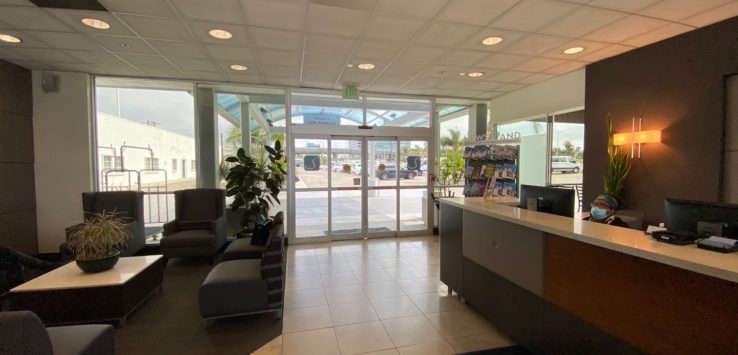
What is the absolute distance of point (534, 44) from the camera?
387cm

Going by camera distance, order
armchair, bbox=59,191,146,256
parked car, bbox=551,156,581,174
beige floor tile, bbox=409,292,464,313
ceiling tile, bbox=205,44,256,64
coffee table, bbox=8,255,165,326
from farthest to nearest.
A: parked car, bbox=551,156,581,174, armchair, bbox=59,191,146,256, ceiling tile, bbox=205,44,256,64, beige floor tile, bbox=409,292,464,313, coffee table, bbox=8,255,165,326

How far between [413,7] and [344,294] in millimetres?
3267

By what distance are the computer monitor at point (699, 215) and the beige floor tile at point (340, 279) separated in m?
3.17

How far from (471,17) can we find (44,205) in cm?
716

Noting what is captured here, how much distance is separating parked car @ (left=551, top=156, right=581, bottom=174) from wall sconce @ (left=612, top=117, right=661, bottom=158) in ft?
3.10

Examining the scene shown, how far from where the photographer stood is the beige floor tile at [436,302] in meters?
3.30

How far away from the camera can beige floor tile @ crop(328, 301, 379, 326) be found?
3.07 m

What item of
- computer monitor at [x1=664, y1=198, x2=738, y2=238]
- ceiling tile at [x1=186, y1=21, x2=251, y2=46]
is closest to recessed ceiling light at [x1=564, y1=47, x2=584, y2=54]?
computer monitor at [x1=664, y1=198, x2=738, y2=238]

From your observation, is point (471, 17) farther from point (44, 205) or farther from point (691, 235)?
point (44, 205)

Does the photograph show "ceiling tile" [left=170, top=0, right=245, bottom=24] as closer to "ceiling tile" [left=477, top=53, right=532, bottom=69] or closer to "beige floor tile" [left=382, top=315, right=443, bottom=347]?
"ceiling tile" [left=477, top=53, right=532, bottom=69]

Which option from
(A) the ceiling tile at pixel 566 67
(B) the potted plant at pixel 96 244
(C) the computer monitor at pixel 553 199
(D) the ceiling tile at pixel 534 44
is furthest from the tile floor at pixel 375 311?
(A) the ceiling tile at pixel 566 67

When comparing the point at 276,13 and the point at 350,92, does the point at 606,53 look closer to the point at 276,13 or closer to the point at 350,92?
the point at 350,92

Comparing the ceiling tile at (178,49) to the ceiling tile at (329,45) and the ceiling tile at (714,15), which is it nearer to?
the ceiling tile at (329,45)

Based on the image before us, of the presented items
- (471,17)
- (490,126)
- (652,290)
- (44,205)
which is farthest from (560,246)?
(44,205)
